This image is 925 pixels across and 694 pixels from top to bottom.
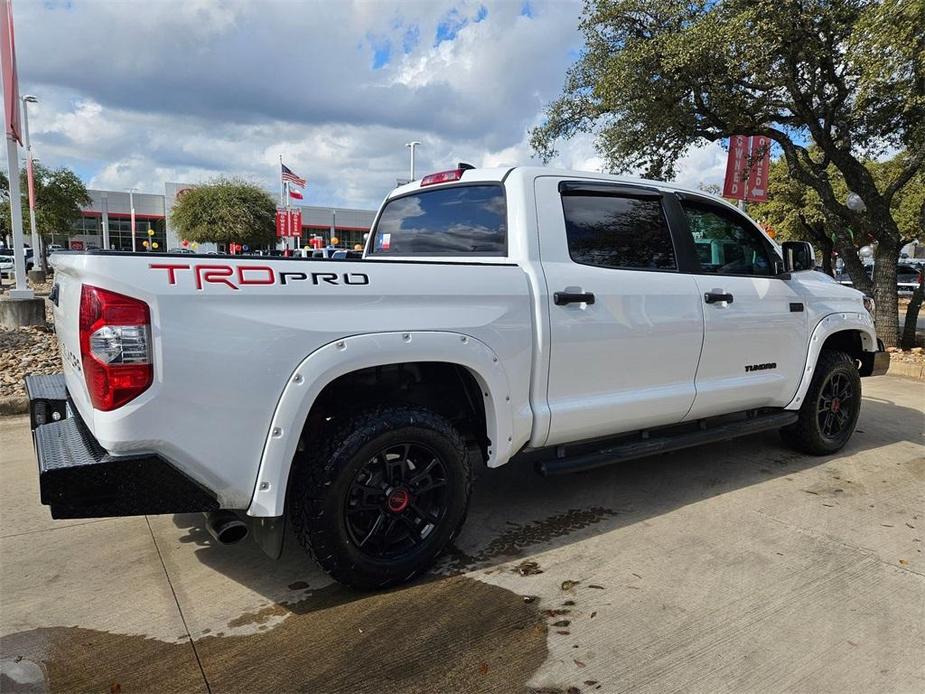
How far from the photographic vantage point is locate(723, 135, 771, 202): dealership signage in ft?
38.3

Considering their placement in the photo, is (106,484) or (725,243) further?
(725,243)

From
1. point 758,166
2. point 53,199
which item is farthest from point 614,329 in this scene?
point 53,199

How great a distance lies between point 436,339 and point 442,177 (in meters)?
1.51

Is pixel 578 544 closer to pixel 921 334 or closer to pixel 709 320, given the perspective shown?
pixel 709 320

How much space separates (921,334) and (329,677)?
14.1 meters

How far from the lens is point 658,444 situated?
390cm

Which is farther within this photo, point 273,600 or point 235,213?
point 235,213

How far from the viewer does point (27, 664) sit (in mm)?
2457

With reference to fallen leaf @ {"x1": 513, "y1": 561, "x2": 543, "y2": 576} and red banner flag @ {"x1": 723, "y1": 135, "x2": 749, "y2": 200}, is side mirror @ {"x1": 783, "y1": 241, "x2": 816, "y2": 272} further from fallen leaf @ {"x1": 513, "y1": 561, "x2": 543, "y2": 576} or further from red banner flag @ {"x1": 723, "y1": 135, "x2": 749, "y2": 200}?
red banner flag @ {"x1": 723, "y1": 135, "x2": 749, "y2": 200}

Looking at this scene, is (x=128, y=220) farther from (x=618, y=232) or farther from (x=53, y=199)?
(x=618, y=232)

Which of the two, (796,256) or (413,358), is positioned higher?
(796,256)

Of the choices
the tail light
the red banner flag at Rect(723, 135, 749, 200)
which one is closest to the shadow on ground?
the tail light

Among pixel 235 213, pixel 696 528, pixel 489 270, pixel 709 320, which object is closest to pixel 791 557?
pixel 696 528

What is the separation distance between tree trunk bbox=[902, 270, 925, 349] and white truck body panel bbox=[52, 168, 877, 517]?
8039 millimetres
